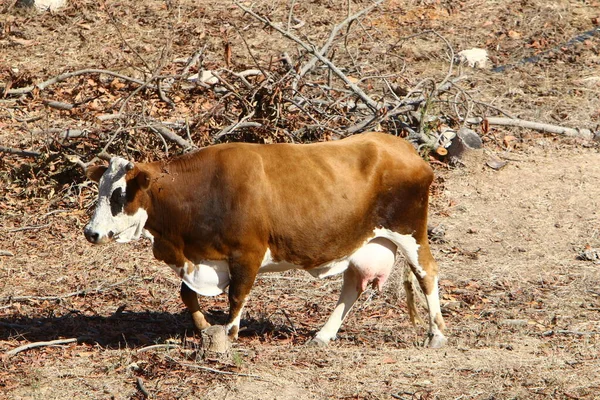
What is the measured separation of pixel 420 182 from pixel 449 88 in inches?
227

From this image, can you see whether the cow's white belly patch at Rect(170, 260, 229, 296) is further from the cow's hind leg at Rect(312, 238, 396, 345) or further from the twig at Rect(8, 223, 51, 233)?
the twig at Rect(8, 223, 51, 233)

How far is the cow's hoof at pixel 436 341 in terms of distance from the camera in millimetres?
7820

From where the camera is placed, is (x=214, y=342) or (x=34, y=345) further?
(x=34, y=345)

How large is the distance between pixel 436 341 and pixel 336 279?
2055 mm

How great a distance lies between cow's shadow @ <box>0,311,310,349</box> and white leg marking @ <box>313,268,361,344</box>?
39 cm

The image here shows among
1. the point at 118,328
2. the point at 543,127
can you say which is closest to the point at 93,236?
the point at 118,328

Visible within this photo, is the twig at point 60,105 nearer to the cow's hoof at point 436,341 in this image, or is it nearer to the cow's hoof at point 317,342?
the cow's hoof at point 317,342

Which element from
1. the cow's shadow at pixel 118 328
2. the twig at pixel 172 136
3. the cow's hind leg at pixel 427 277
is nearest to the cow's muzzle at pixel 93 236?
the cow's shadow at pixel 118 328

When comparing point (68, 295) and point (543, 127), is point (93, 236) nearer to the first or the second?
point (68, 295)

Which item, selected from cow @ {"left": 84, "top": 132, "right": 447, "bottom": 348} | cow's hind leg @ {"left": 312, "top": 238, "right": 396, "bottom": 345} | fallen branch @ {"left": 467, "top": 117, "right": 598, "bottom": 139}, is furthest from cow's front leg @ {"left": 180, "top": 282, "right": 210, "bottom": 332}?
fallen branch @ {"left": 467, "top": 117, "right": 598, "bottom": 139}

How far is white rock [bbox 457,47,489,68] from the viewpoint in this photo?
15.5 meters

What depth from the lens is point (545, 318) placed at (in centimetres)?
869

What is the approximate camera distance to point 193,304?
759 cm

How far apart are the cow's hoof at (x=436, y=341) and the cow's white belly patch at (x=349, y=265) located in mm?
525
